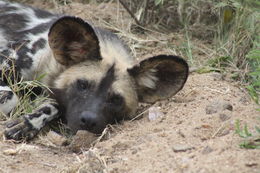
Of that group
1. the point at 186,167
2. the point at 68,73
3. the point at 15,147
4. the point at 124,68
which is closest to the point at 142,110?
the point at 124,68

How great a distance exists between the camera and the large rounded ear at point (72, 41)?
326 cm

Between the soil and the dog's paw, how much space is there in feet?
0.20

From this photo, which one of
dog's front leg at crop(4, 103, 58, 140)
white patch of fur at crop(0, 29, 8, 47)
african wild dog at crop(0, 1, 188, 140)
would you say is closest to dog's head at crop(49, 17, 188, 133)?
african wild dog at crop(0, 1, 188, 140)

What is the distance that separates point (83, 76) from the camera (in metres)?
3.35

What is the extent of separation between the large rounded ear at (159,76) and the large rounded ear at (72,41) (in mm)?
301

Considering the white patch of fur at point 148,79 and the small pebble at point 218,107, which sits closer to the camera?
the small pebble at point 218,107

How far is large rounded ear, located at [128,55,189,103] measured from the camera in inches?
131

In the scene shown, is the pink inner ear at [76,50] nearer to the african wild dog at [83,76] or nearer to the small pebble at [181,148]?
the african wild dog at [83,76]

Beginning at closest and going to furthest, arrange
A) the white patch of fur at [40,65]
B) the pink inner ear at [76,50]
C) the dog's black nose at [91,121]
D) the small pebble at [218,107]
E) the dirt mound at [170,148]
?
the dirt mound at [170,148], the small pebble at [218,107], the dog's black nose at [91,121], the pink inner ear at [76,50], the white patch of fur at [40,65]

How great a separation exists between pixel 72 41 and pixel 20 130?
27.5 inches

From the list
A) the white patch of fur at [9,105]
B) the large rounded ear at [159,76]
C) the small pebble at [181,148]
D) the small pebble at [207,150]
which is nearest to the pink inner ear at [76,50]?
the large rounded ear at [159,76]

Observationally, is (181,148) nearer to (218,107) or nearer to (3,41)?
(218,107)

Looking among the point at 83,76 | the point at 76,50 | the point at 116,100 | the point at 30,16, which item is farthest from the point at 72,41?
the point at 30,16

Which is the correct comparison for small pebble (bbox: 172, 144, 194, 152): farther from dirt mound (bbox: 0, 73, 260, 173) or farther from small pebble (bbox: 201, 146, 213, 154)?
small pebble (bbox: 201, 146, 213, 154)
